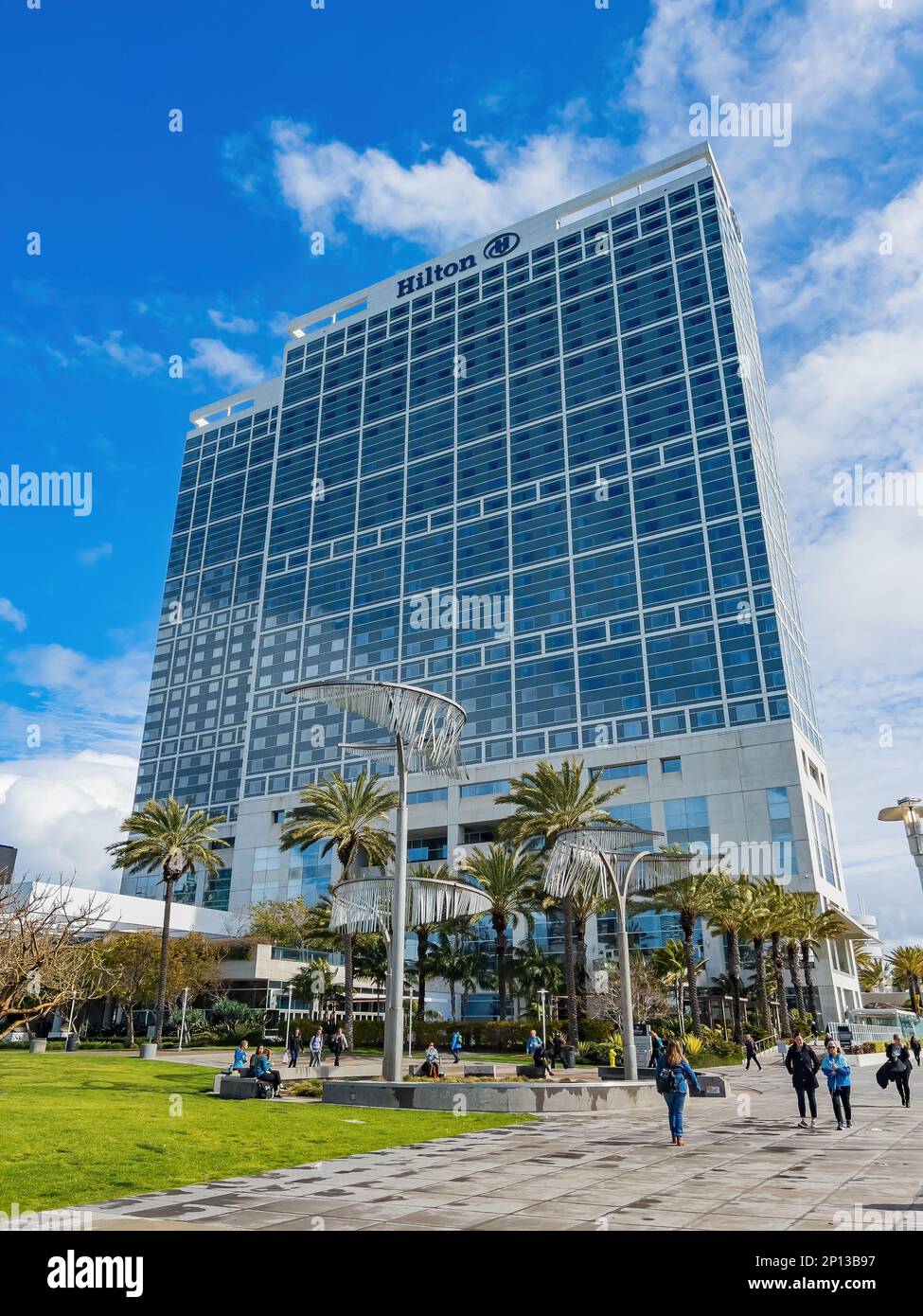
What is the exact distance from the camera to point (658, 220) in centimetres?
9956

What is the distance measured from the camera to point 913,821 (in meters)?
16.6

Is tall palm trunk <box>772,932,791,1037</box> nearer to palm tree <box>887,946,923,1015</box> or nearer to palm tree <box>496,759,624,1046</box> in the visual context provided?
palm tree <box>496,759,624,1046</box>

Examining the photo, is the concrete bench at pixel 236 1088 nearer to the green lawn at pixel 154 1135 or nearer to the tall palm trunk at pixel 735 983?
the green lawn at pixel 154 1135

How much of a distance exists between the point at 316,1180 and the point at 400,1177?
3.54 feet

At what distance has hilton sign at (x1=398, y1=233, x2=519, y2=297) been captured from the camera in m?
112

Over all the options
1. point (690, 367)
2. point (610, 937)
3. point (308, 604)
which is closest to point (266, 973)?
point (610, 937)

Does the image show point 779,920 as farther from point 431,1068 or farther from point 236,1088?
point 236,1088

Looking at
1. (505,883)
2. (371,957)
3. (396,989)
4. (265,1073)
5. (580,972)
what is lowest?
(265,1073)

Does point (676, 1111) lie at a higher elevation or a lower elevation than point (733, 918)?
lower

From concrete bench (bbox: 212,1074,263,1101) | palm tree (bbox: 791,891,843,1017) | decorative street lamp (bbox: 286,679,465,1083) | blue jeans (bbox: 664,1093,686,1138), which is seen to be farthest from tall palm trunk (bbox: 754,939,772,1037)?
blue jeans (bbox: 664,1093,686,1138)

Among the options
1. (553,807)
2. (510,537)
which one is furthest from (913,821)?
(510,537)

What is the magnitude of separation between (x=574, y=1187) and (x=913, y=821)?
9500 millimetres

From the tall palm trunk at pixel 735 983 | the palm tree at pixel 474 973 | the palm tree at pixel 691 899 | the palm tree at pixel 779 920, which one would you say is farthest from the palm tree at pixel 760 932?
the palm tree at pixel 474 973
